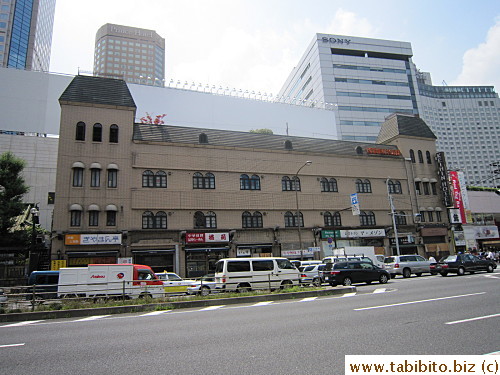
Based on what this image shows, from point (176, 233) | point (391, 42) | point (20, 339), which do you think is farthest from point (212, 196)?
point (391, 42)

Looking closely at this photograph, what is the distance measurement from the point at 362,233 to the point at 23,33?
112 m

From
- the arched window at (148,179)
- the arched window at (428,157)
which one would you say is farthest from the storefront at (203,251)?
the arched window at (428,157)

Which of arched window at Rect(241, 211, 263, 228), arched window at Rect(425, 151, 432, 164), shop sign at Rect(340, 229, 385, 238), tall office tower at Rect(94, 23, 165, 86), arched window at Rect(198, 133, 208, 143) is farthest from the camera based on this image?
tall office tower at Rect(94, 23, 165, 86)

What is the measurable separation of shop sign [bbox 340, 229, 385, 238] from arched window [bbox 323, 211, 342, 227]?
40.7 inches

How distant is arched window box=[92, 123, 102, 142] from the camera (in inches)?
1214

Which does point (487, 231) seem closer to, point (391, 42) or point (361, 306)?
point (361, 306)

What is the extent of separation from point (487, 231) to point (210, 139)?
42.5 meters

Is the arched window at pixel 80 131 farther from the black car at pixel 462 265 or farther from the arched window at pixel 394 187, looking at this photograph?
the arched window at pixel 394 187

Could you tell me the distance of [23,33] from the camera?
101 metres

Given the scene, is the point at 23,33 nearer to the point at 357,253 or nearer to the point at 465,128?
the point at 357,253

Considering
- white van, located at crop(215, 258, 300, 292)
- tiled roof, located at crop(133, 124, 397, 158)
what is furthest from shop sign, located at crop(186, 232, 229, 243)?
white van, located at crop(215, 258, 300, 292)

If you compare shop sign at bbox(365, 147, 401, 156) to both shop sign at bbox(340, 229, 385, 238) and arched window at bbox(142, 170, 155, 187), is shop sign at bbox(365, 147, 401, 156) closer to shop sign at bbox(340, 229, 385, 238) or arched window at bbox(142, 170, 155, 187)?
shop sign at bbox(340, 229, 385, 238)

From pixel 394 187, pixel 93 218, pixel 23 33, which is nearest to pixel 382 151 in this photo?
pixel 394 187

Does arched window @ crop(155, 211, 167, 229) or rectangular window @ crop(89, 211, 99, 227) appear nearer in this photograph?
rectangular window @ crop(89, 211, 99, 227)
